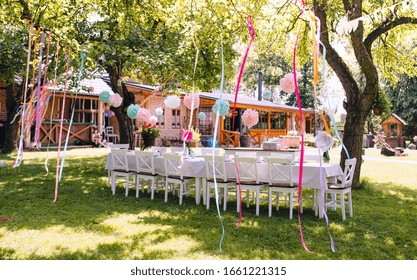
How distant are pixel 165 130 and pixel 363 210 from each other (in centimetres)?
1595

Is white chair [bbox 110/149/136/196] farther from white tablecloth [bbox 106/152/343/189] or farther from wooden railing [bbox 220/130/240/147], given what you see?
wooden railing [bbox 220/130/240/147]

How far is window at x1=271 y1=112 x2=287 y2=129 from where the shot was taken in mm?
29172

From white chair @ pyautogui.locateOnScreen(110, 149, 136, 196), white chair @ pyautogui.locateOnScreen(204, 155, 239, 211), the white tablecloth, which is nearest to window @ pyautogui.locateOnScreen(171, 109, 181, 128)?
white chair @ pyautogui.locateOnScreen(110, 149, 136, 196)

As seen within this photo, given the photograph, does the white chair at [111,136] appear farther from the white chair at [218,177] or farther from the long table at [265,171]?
the white chair at [218,177]

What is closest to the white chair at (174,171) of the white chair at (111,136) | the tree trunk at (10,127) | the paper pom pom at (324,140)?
the paper pom pom at (324,140)

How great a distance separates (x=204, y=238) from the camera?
508cm

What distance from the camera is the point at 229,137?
22188mm

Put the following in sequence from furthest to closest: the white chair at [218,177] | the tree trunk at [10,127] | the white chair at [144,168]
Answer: the tree trunk at [10,127], the white chair at [144,168], the white chair at [218,177]

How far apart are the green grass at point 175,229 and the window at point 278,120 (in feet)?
67.5

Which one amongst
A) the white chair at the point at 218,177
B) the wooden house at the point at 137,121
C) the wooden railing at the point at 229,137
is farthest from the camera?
the wooden railing at the point at 229,137

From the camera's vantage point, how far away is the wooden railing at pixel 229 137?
22.3m

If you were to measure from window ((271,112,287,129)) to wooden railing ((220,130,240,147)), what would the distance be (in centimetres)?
719

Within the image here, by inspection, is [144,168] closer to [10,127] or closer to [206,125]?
[10,127]
